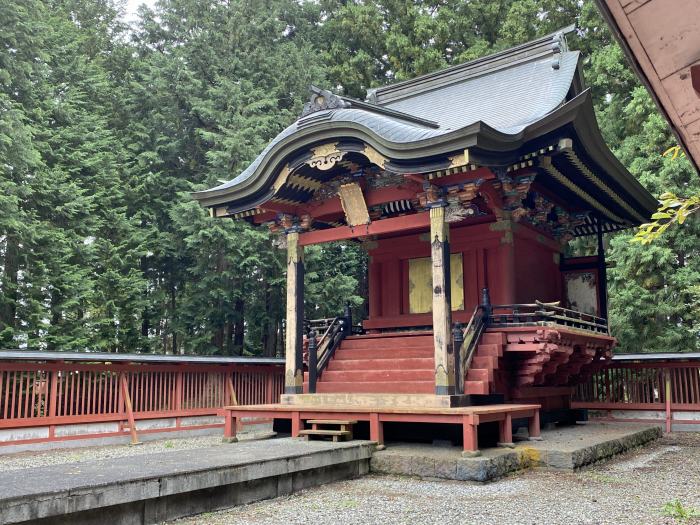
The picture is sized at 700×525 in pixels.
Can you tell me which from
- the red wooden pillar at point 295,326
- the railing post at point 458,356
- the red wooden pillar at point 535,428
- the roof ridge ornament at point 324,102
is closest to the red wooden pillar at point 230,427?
the red wooden pillar at point 295,326

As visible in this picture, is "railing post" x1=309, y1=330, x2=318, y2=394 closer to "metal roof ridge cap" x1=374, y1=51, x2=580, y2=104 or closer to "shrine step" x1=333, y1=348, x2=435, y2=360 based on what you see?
"shrine step" x1=333, y1=348, x2=435, y2=360

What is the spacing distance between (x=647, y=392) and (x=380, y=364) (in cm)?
721

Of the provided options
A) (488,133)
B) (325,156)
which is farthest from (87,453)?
(488,133)

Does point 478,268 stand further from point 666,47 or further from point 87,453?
point 666,47

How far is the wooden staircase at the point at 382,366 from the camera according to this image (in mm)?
9930

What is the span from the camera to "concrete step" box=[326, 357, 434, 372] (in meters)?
10.1

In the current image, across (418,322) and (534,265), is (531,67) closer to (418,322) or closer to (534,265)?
(534,265)

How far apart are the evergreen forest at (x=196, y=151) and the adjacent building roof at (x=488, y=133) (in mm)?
3628

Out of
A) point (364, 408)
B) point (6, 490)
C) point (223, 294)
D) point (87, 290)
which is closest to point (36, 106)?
point (87, 290)

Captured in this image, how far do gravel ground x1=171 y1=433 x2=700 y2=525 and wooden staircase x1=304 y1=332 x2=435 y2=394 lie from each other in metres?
2.50

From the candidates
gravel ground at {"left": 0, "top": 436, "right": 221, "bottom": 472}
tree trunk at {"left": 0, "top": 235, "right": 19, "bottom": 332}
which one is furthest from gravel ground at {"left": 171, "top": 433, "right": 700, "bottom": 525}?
tree trunk at {"left": 0, "top": 235, "right": 19, "bottom": 332}

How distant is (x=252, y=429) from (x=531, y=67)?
33.9 feet

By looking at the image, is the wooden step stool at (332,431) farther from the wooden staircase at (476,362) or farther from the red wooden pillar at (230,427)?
the red wooden pillar at (230,427)

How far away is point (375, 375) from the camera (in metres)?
10.4
